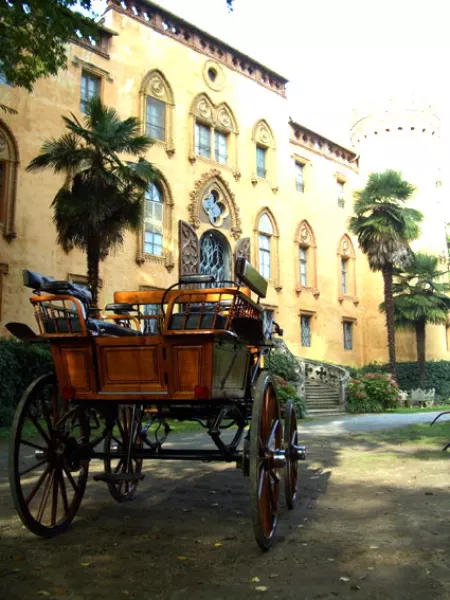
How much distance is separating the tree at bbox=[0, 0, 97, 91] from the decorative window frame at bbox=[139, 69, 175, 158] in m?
11.2

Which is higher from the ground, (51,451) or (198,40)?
(198,40)

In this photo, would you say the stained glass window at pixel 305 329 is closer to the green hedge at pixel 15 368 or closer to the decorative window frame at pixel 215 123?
the decorative window frame at pixel 215 123

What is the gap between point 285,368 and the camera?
2166 centimetres

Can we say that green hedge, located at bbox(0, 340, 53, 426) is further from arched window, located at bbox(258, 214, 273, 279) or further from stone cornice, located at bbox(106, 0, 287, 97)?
stone cornice, located at bbox(106, 0, 287, 97)

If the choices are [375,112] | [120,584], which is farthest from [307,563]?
[375,112]

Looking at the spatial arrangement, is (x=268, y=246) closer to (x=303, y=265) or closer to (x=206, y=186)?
(x=303, y=265)

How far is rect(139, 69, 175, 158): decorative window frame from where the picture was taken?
22395 mm

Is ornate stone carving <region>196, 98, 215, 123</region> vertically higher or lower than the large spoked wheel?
higher

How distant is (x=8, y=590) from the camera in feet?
10.3

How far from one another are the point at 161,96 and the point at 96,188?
9848 mm

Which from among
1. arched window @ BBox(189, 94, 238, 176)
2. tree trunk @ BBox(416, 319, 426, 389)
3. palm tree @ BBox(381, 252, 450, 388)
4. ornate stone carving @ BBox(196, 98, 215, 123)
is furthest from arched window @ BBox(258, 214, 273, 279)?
tree trunk @ BBox(416, 319, 426, 389)

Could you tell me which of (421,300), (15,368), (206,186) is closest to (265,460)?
(15,368)

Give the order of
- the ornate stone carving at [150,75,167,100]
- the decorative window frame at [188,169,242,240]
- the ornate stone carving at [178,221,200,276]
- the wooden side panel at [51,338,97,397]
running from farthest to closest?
the decorative window frame at [188,169,242,240], the ornate stone carving at [150,75,167,100], the ornate stone carving at [178,221,200,276], the wooden side panel at [51,338,97,397]

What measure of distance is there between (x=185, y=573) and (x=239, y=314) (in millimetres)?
1967
